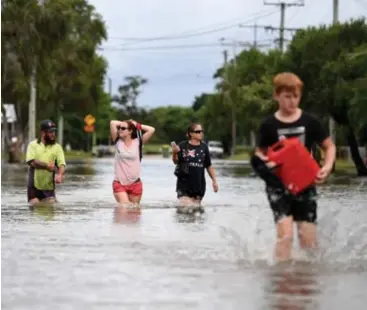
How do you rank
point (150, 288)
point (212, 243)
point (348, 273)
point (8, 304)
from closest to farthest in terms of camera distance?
point (8, 304) → point (150, 288) → point (348, 273) → point (212, 243)

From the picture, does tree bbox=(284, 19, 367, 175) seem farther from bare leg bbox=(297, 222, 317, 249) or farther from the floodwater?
bare leg bbox=(297, 222, 317, 249)

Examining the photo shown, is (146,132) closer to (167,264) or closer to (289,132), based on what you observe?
(167,264)

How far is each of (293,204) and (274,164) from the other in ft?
1.36

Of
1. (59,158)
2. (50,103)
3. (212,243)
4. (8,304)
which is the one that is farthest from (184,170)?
(50,103)

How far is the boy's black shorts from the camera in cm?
1030

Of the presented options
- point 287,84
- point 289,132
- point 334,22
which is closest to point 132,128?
point 289,132

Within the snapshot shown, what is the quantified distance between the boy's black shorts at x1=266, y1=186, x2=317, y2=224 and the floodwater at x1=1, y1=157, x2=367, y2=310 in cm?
47

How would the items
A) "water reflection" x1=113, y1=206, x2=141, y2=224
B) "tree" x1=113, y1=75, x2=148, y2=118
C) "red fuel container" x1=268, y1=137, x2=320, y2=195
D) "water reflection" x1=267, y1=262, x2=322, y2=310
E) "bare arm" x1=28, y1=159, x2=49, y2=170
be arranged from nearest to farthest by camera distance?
1. "water reflection" x1=267, y1=262, x2=322, y2=310
2. "red fuel container" x1=268, y1=137, x2=320, y2=195
3. "water reflection" x1=113, y1=206, x2=141, y2=224
4. "bare arm" x1=28, y1=159, x2=49, y2=170
5. "tree" x1=113, y1=75, x2=148, y2=118

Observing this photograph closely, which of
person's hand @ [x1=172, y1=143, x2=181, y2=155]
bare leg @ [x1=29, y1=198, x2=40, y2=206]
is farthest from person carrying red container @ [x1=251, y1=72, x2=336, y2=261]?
bare leg @ [x1=29, y1=198, x2=40, y2=206]

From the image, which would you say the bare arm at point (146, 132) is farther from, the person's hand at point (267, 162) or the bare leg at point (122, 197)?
the person's hand at point (267, 162)

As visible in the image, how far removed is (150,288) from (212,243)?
3.71m

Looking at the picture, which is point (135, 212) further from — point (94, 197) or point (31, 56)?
point (31, 56)

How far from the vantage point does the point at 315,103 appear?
52.0 meters

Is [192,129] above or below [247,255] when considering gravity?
above
